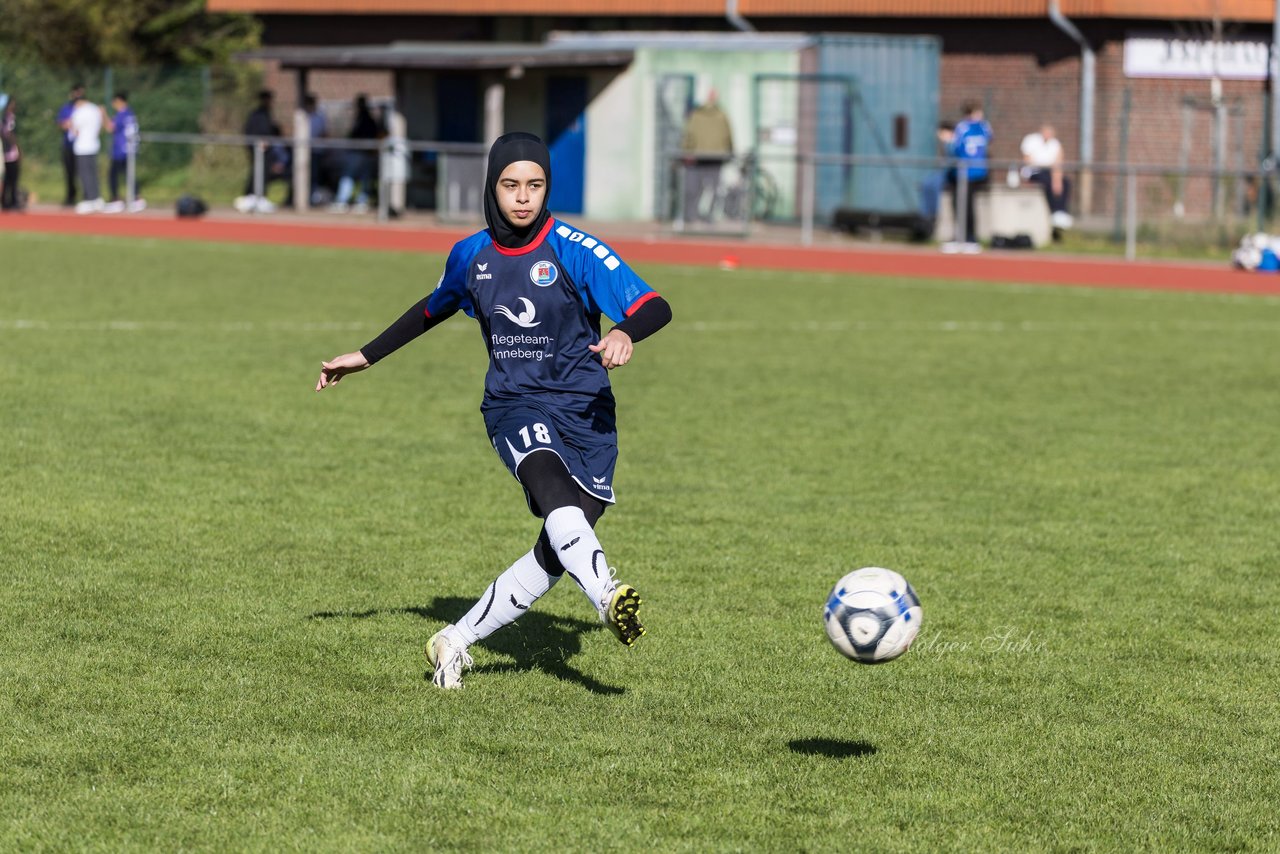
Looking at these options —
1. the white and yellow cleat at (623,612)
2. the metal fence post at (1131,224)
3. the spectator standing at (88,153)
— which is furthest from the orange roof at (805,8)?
the white and yellow cleat at (623,612)

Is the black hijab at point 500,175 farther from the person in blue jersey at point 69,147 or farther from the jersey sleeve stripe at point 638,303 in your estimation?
the person in blue jersey at point 69,147

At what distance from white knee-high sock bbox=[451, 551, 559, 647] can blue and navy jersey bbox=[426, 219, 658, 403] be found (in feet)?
1.95

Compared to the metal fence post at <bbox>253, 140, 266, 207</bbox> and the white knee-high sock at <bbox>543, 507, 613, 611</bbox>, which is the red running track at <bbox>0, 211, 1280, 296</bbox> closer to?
the metal fence post at <bbox>253, 140, 266, 207</bbox>

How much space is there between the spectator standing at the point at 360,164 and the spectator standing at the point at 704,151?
693 cm

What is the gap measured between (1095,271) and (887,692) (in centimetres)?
2010

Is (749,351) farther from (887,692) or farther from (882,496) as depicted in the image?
(887,692)

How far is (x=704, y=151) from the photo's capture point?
29500mm

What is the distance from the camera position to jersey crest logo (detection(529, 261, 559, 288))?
20.7ft

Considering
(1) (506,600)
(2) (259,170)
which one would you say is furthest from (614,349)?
(2) (259,170)

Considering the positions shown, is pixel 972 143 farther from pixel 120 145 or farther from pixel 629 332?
pixel 629 332

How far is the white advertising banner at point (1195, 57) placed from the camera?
34.0 meters

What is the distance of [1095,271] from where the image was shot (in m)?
25.6

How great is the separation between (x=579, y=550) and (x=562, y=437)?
48 centimetres

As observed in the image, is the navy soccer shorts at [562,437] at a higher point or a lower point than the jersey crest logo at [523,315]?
lower
